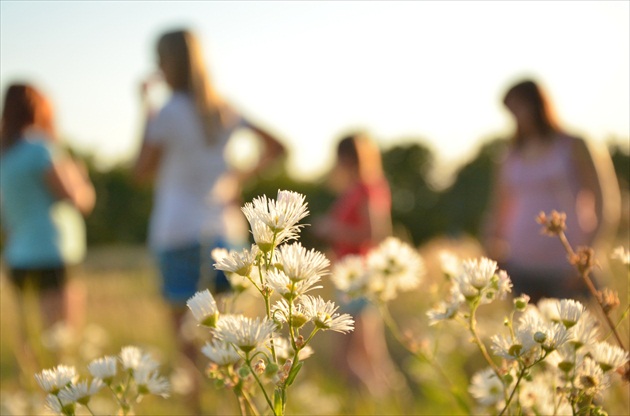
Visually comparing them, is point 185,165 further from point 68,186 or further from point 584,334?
point 584,334

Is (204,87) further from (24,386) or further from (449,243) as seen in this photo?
(449,243)

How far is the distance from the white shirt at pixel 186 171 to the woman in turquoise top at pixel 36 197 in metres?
0.54

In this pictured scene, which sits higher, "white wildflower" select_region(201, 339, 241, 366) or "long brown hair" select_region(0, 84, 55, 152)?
"long brown hair" select_region(0, 84, 55, 152)

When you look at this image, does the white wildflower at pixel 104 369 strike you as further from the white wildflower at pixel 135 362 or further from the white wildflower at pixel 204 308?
the white wildflower at pixel 204 308

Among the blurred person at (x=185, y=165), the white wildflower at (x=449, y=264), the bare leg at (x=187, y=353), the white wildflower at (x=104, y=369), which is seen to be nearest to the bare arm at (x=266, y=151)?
the blurred person at (x=185, y=165)

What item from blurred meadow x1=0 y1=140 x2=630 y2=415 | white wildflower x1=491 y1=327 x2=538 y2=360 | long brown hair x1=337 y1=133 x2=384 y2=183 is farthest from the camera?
long brown hair x1=337 y1=133 x2=384 y2=183

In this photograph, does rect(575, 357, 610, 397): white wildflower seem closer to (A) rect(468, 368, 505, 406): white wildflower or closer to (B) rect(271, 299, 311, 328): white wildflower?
(A) rect(468, 368, 505, 406): white wildflower

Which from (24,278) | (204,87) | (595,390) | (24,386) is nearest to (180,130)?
(204,87)

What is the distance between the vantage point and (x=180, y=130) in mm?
3449

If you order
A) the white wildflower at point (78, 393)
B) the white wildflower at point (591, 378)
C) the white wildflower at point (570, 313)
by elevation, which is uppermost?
the white wildflower at point (570, 313)

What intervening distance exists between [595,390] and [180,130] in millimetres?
2648

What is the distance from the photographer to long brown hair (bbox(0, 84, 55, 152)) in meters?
3.91

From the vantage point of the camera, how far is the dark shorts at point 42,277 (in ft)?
12.7

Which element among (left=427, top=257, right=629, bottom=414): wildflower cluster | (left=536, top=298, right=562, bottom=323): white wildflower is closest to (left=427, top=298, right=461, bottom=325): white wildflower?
(left=427, top=257, right=629, bottom=414): wildflower cluster
